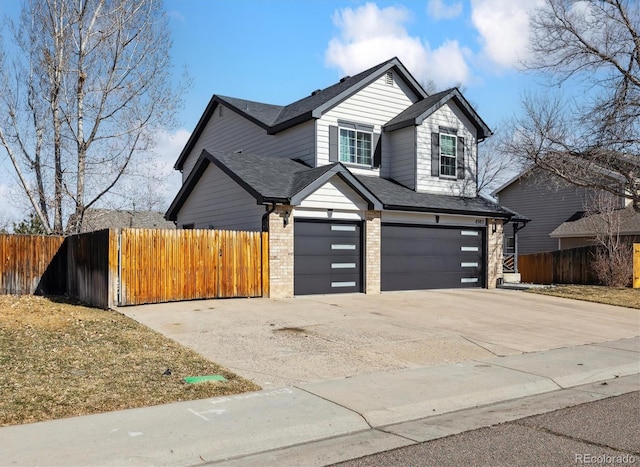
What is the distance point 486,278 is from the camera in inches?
870

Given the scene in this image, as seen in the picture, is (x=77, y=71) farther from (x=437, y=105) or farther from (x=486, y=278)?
(x=486, y=278)

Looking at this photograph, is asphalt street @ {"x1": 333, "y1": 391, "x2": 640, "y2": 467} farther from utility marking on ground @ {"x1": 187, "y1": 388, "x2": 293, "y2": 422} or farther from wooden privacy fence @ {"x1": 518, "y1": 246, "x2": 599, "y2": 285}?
wooden privacy fence @ {"x1": 518, "y1": 246, "x2": 599, "y2": 285}

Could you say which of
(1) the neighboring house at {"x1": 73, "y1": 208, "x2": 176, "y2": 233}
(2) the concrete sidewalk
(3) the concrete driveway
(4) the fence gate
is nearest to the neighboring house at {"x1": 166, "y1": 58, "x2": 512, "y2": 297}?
(4) the fence gate

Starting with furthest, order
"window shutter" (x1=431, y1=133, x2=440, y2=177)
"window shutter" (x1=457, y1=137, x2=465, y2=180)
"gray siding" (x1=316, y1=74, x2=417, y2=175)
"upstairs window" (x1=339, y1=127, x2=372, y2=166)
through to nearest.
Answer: "window shutter" (x1=457, y1=137, x2=465, y2=180)
"window shutter" (x1=431, y1=133, x2=440, y2=177)
"upstairs window" (x1=339, y1=127, x2=372, y2=166)
"gray siding" (x1=316, y1=74, x2=417, y2=175)

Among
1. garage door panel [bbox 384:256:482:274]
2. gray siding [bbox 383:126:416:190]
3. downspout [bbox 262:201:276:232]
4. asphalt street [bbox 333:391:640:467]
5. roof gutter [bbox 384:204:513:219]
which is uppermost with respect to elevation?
gray siding [bbox 383:126:416:190]

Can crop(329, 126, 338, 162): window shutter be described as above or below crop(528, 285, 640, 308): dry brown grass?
above

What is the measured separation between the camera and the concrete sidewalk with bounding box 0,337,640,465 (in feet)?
17.0

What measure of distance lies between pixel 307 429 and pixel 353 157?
16.4 meters

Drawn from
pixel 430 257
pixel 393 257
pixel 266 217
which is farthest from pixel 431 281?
pixel 266 217

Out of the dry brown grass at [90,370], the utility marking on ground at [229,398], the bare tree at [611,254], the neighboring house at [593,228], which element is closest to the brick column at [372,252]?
the dry brown grass at [90,370]

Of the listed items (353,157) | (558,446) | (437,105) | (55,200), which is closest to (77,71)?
(55,200)

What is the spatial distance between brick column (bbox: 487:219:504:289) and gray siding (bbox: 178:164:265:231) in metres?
9.83

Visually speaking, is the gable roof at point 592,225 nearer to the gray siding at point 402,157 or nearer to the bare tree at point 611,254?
the bare tree at point 611,254
